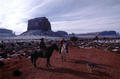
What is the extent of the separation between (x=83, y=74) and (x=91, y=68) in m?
1.07

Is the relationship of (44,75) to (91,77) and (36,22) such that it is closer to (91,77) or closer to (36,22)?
(91,77)

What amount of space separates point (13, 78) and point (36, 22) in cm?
13403

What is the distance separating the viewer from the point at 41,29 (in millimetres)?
134000

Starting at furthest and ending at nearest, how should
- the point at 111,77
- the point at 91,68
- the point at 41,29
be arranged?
the point at 41,29 < the point at 91,68 < the point at 111,77

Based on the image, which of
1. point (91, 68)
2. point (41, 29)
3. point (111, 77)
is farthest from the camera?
point (41, 29)

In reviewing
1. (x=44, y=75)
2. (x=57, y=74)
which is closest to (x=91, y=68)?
(x=57, y=74)

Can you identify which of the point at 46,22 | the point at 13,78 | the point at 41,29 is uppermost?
the point at 46,22

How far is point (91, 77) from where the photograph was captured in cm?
748

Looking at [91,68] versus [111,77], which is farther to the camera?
[91,68]

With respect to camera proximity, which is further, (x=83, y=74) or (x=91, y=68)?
(x=91, y=68)

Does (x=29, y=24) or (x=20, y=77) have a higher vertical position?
(x=29, y=24)

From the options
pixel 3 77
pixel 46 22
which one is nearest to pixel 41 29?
pixel 46 22

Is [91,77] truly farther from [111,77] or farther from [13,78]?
[13,78]

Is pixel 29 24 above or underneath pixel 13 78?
above
